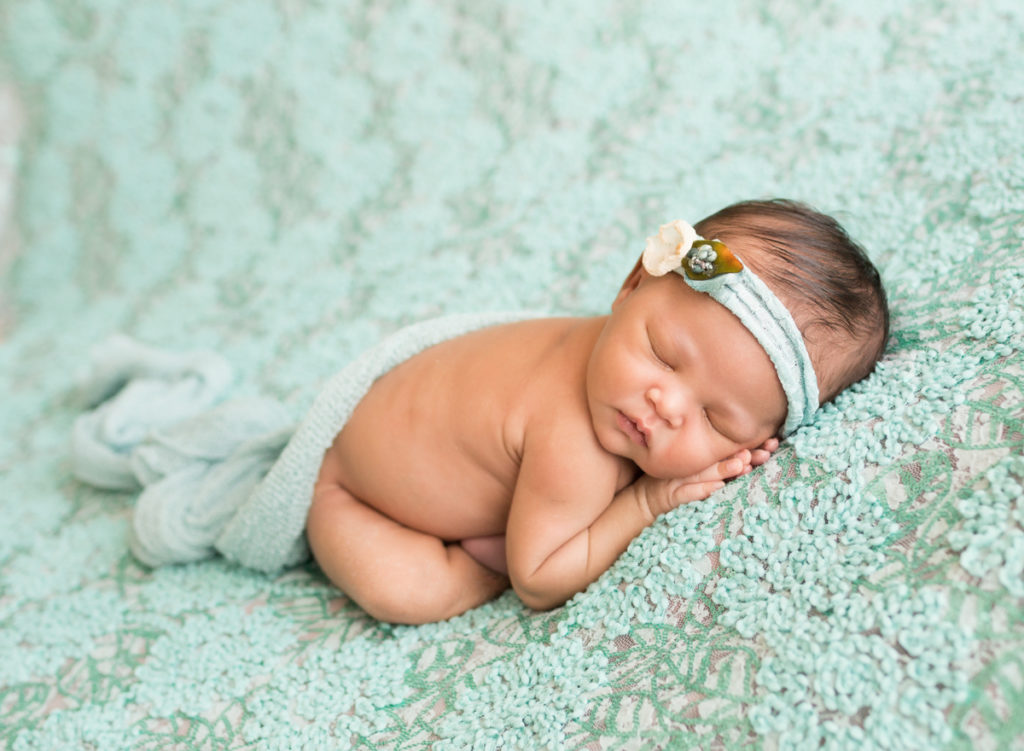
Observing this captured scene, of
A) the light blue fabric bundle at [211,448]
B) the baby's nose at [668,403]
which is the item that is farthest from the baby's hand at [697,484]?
the light blue fabric bundle at [211,448]

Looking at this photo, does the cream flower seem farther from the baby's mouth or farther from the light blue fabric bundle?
the light blue fabric bundle

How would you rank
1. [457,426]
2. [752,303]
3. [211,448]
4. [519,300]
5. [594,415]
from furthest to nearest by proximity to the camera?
[519,300] < [211,448] < [457,426] < [594,415] < [752,303]

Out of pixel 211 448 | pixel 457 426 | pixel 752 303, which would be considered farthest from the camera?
pixel 211 448

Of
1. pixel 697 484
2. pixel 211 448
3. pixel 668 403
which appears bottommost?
pixel 211 448

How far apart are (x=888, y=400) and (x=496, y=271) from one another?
40.9 inches

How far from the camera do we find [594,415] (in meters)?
1.20

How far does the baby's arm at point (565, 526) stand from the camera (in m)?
1.20

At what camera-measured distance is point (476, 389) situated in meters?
1.34

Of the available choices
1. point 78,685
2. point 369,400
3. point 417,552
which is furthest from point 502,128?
point 78,685

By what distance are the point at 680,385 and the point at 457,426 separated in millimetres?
389

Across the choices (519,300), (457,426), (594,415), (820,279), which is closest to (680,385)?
(594,415)

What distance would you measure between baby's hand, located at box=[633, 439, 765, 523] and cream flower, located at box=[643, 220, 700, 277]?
29 centimetres

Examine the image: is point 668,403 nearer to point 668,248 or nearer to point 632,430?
point 632,430

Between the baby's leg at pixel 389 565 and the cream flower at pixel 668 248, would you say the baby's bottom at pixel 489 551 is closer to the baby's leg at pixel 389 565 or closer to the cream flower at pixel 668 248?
the baby's leg at pixel 389 565
